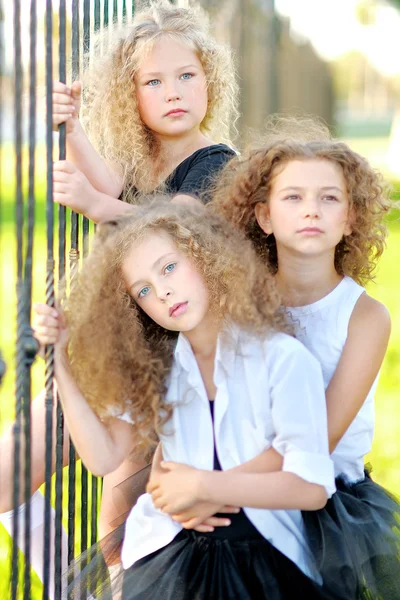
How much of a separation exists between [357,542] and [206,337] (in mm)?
563

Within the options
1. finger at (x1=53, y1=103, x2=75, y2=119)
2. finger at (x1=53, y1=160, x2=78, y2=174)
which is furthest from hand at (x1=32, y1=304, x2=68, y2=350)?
finger at (x1=53, y1=103, x2=75, y2=119)

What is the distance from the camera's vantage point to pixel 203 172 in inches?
97.7

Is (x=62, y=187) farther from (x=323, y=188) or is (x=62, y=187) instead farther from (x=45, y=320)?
(x=323, y=188)

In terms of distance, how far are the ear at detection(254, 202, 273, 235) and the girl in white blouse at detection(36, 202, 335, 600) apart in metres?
0.11

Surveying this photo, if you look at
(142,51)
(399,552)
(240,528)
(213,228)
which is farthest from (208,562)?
(142,51)

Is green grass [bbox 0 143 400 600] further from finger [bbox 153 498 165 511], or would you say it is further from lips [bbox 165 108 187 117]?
lips [bbox 165 108 187 117]

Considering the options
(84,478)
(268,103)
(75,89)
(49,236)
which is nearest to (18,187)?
(49,236)

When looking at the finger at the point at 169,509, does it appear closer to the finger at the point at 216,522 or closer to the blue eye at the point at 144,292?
the finger at the point at 216,522

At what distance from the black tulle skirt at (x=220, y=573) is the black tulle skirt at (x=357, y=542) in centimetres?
6

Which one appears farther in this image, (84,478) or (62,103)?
(84,478)

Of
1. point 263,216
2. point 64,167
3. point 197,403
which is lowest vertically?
point 197,403

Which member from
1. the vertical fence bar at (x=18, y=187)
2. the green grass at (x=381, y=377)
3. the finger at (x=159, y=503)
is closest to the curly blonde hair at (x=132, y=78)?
the green grass at (x=381, y=377)

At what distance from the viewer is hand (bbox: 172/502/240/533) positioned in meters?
2.05

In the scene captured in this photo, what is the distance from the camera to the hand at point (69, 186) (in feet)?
7.34
